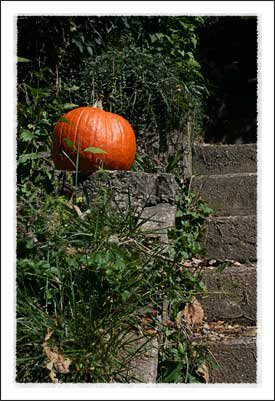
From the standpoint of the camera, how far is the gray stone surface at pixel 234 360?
2.46m

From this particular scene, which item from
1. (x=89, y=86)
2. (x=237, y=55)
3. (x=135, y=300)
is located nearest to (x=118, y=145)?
(x=89, y=86)

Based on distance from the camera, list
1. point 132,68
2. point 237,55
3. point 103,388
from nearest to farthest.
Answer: point 103,388, point 132,68, point 237,55

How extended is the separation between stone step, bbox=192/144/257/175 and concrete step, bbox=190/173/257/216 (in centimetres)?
44

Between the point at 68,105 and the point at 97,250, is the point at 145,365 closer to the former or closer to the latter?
the point at 97,250

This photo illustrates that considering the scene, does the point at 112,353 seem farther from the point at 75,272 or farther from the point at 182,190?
the point at 182,190

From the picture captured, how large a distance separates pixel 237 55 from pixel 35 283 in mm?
4557

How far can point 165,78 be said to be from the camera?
162 inches

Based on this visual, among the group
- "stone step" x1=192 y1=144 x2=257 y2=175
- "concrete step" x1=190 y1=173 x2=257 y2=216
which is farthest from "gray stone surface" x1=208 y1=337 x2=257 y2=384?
"stone step" x1=192 y1=144 x2=257 y2=175


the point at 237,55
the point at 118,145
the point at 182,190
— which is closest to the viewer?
the point at 118,145

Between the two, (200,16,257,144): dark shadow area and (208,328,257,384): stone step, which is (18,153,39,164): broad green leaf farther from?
(200,16,257,144): dark shadow area

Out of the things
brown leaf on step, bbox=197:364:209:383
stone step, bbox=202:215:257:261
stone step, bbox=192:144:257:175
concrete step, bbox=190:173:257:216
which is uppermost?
stone step, bbox=192:144:257:175

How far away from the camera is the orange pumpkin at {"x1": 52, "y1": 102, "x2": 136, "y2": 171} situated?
3324 millimetres

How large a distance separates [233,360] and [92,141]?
Answer: 58.2 inches

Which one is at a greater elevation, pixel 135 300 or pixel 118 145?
pixel 118 145
